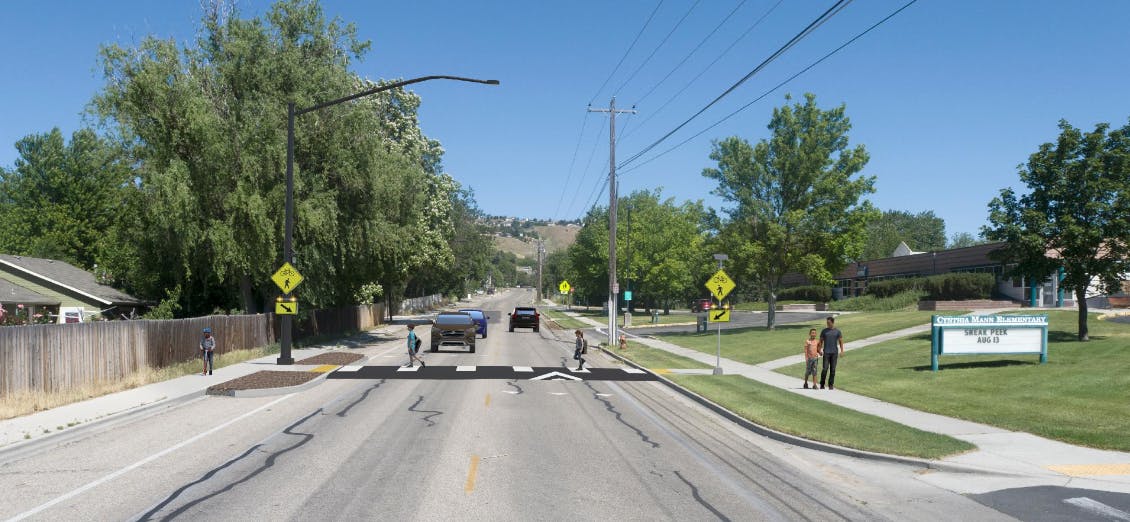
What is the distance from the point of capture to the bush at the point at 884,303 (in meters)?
58.4

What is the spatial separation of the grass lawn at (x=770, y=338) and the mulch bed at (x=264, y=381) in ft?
52.9

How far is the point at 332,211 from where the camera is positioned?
34.8 meters

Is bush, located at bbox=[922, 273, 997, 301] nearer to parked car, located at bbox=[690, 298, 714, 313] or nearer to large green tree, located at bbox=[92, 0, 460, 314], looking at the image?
parked car, located at bbox=[690, 298, 714, 313]

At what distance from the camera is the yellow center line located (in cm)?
941

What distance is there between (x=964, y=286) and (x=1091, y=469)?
47936 mm

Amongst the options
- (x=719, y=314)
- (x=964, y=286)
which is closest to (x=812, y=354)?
(x=719, y=314)

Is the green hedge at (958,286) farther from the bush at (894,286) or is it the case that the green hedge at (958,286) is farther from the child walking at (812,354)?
the child walking at (812,354)

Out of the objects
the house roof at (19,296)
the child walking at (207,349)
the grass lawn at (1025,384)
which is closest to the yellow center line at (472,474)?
the grass lawn at (1025,384)

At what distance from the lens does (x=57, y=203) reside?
74438 millimetres

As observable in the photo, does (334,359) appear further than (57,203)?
No

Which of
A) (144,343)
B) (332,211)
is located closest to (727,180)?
(332,211)

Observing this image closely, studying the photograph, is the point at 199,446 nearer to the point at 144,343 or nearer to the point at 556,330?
the point at 144,343

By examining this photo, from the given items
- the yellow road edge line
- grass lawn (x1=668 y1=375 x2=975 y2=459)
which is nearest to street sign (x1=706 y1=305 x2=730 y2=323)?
grass lawn (x1=668 y1=375 x2=975 y2=459)

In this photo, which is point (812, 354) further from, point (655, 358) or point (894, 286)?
point (894, 286)
